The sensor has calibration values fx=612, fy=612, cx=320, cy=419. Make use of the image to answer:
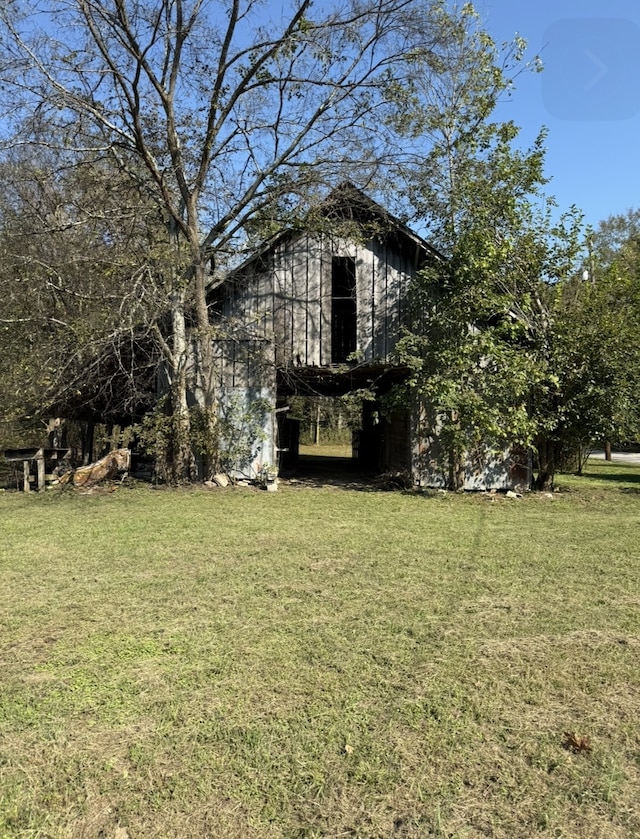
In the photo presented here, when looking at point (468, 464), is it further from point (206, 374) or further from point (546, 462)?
point (206, 374)

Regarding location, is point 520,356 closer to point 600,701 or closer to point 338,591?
point 338,591

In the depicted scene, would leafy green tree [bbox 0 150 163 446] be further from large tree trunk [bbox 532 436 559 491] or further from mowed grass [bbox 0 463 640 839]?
large tree trunk [bbox 532 436 559 491]

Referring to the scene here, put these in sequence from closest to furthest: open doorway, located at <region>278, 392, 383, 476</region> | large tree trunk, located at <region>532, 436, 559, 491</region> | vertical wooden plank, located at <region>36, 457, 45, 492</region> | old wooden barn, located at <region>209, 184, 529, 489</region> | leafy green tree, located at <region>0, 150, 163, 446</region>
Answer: leafy green tree, located at <region>0, 150, 163, 446</region> → vertical wooden plank, located at <region>36, 457, 45, 492</region> → large tree trunk, located at <region>532, 436, 559, 491</region> → old wooden barn, located at <region>209, 184, 529, 489</region> → open doorway, located at <region>278, 392, 383, 476</region>

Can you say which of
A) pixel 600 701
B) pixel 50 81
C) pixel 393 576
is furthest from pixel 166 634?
pixel 50 81

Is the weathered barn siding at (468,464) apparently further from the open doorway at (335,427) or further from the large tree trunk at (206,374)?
the large tree trunk at (206,374)

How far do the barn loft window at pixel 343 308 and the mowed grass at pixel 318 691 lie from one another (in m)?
8.13

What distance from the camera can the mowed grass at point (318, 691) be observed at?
256 centimetres

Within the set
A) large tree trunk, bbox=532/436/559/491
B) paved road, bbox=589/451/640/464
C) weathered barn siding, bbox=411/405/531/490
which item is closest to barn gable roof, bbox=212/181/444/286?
weathered barn siding, bbox=411/405/531/490

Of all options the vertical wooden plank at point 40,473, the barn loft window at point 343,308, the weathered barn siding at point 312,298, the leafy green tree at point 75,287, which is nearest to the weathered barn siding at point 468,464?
the weathered barn siding at point 312,298

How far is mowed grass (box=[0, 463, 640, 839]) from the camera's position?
8.39 ft

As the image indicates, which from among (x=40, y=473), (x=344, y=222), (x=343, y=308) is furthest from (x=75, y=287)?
(x=343, y=308)

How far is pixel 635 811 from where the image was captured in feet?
8.38

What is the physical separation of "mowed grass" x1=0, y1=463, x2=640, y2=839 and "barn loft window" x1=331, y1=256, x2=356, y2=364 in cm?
813

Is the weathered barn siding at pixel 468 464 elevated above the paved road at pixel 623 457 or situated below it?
above
